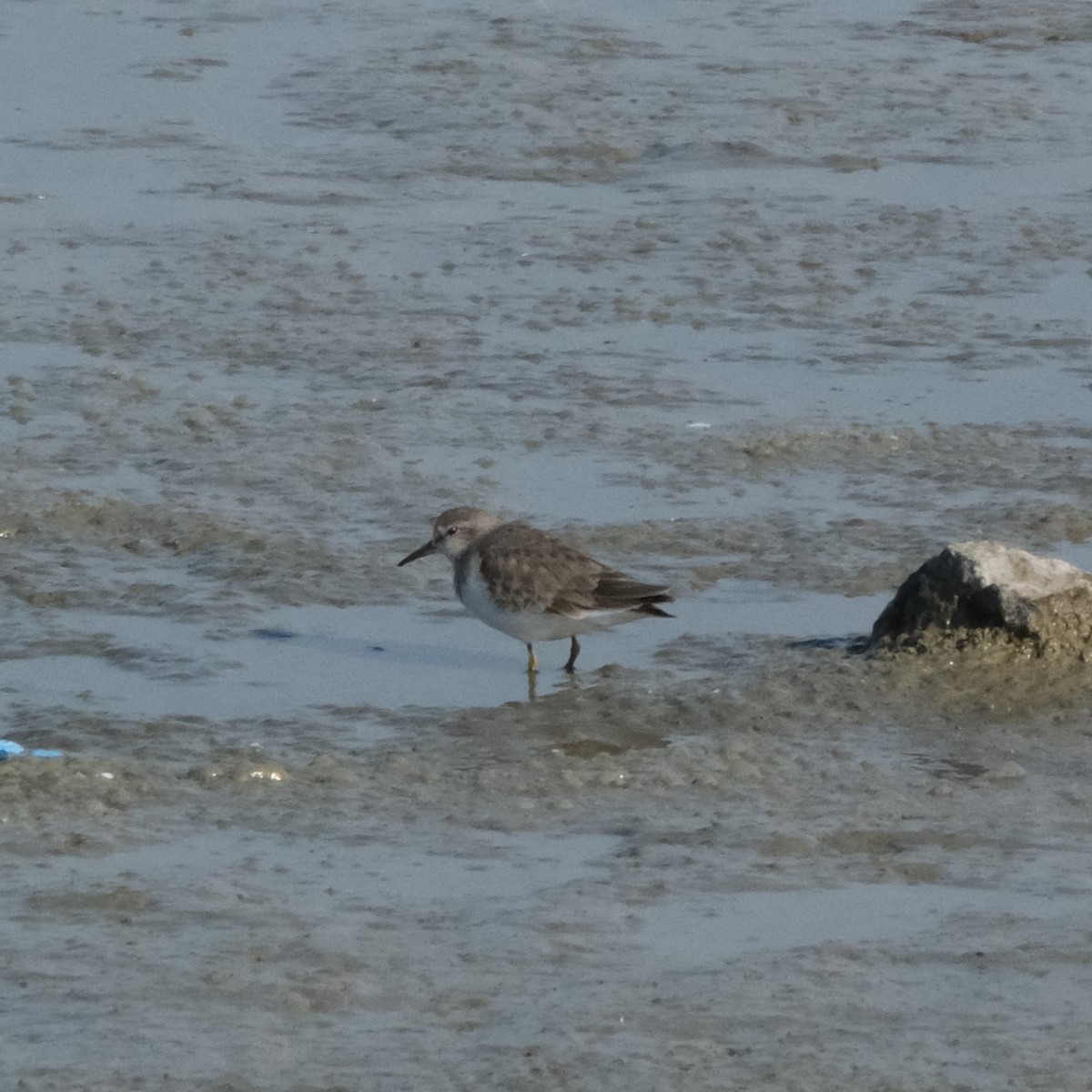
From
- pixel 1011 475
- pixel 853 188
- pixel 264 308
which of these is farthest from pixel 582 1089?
pixel 853 188

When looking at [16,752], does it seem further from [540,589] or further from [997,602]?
[997,602]

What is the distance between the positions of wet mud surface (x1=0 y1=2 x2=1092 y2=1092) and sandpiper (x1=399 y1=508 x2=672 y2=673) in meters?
0.20

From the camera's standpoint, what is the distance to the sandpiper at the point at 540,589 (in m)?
8.04

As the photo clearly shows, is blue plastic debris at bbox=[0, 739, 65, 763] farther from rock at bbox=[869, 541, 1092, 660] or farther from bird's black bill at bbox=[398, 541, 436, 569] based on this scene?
rock at bbox=[869, 541, 1092, 660]

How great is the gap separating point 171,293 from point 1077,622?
5.34 metres

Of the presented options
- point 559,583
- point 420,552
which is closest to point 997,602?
point 559,583

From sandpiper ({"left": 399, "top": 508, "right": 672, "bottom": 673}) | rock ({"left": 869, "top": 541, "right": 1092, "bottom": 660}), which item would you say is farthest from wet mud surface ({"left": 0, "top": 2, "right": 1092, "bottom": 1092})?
sandpiper ({"left": 399, "top": 508, "right": 672, "bottom": 673})

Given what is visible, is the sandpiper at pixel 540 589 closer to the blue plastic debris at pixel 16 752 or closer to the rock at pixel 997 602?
the rock at pixel 997 602

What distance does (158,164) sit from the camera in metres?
13.6

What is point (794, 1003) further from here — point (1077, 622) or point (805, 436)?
point (805, 436)

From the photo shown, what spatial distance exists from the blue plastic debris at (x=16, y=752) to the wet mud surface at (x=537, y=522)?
102mm

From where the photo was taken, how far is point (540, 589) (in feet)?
26.3

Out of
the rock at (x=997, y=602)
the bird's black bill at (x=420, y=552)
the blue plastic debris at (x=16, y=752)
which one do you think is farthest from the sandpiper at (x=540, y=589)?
the blue plastic debris at (x=16, y=752)

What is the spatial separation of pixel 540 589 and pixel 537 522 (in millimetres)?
1195
